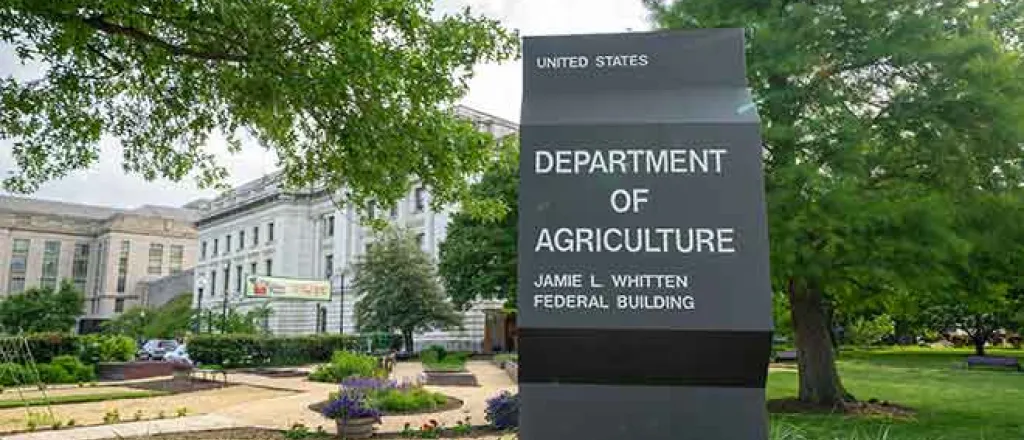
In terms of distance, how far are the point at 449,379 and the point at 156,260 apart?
91743mm

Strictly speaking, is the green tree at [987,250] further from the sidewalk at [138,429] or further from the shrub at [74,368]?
the shrub at [74,368]

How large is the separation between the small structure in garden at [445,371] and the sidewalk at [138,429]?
5.72m

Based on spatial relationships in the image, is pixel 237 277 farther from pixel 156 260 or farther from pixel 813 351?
pixel 813 351

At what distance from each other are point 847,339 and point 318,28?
165ft

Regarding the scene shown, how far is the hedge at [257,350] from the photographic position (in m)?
32.0

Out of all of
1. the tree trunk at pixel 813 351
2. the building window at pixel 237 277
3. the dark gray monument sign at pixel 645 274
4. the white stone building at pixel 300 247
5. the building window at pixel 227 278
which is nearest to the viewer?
the dark gray monument sign at pixel 645 274

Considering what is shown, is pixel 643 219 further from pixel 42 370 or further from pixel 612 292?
pixel 42 370

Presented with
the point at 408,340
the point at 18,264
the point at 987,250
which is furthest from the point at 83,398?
the point at 18,264

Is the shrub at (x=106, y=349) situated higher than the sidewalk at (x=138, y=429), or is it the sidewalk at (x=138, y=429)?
the shrub at (x=106, y=349)

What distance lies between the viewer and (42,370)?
22.3m

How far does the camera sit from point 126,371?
25.1 metres

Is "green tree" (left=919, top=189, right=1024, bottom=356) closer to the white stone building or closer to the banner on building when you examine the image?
the white stone building

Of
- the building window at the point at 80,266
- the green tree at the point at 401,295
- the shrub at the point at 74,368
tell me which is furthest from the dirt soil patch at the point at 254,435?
the building window at the point at 80,266

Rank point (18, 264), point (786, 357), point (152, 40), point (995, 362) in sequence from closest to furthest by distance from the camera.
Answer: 1. point (152, 40)
2. point (995, 362)
3. point (786, 357)
4. point (18, 264)
